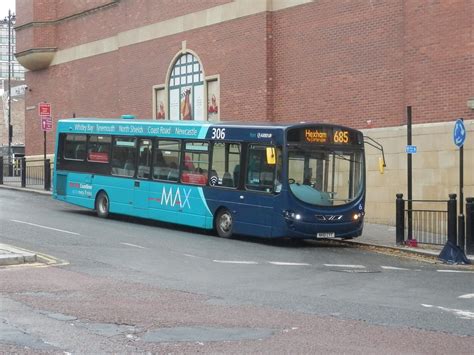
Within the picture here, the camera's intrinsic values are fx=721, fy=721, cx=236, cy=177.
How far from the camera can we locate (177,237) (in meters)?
18.0

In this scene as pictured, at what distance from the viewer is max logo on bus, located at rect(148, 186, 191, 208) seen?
757 inches

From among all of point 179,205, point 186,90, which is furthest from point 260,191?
point 186,90

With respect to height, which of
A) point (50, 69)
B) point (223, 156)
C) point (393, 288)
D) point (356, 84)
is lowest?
point (393, 288)

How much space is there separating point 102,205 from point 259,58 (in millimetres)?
8367

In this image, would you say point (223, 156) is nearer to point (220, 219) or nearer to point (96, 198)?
point (220, 219)

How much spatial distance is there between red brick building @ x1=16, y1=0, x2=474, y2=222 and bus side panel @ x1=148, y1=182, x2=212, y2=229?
6887mm

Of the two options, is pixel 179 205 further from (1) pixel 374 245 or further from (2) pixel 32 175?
(2) pixel 32 175

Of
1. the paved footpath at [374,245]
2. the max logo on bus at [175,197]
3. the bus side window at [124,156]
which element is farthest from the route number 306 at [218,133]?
the paved footpath at [374,245]

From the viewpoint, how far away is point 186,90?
30.6m

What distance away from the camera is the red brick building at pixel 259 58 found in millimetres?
20562

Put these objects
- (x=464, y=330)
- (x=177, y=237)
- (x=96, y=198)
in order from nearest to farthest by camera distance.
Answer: (x=464, y=330)
(x=177, y=237)
(x=96, y=198)

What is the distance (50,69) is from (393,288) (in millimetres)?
32523

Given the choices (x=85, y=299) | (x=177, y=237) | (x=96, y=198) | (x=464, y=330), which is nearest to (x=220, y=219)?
(x=177, y=237)

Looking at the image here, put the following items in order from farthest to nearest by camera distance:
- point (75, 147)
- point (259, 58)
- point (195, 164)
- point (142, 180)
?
point (259, 58) → point (75, 147) → point (142, 180) → point (195, 164)
